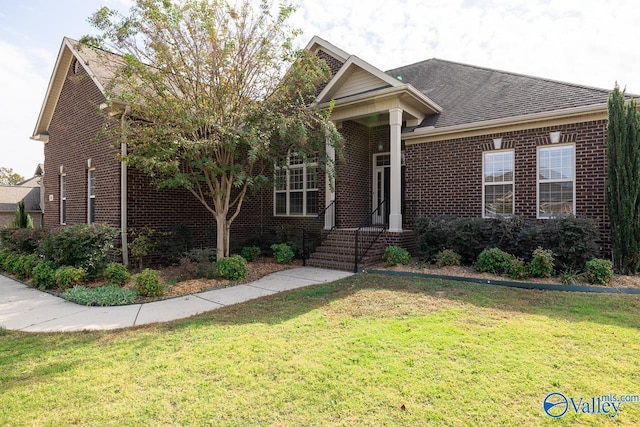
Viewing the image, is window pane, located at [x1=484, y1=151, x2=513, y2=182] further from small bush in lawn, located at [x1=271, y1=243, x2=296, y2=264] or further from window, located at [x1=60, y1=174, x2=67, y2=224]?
window, located at [x1=60, y1=174, x2=67, y2=224]

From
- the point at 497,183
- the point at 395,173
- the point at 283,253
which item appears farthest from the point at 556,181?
the point at 283,253

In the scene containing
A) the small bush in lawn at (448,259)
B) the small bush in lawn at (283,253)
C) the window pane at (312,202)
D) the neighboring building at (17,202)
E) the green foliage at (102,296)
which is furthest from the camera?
the neighboring building at (17,202)

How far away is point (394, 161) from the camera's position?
31.5 ft

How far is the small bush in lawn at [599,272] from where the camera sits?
6.62 metres

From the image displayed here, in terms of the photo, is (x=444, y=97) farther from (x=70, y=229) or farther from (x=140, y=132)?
(x=70, y=229)

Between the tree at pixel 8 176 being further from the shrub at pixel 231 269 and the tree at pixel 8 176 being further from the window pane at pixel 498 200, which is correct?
the window pane at pixel 498 200

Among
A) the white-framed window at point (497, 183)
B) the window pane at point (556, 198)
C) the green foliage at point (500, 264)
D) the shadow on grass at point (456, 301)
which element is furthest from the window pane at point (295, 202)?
the window pane at point (556, 198)

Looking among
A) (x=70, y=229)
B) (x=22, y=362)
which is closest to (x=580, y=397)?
(x=22, y=362)

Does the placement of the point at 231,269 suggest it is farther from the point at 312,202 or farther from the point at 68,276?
the point at 312,202

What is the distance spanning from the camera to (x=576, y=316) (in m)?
4.86

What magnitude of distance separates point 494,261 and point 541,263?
879 mm

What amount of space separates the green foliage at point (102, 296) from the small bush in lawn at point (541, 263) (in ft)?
26.4

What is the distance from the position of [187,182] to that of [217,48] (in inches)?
125

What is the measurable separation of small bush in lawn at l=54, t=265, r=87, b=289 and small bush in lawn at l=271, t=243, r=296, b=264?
15.7 feet
